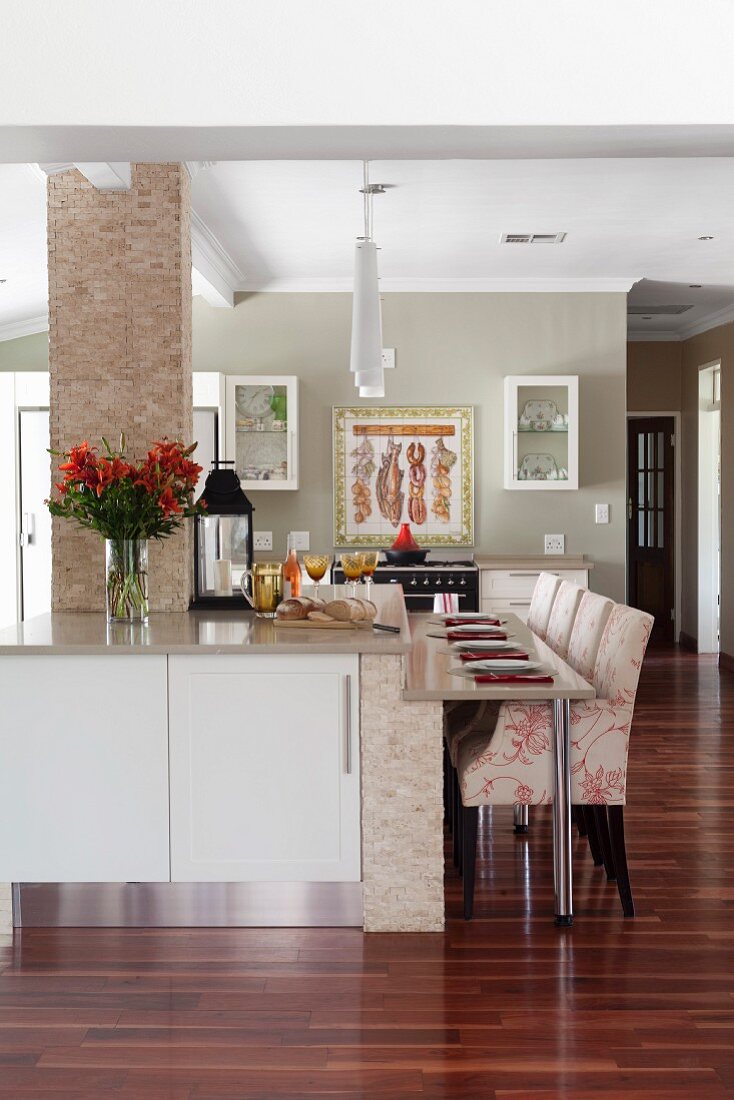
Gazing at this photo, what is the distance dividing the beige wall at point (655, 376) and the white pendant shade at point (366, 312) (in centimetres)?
557

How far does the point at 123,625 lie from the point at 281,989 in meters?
1.22

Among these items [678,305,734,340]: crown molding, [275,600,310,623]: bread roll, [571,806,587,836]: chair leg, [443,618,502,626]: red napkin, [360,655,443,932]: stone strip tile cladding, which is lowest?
[571,806,587,836]: chair leg

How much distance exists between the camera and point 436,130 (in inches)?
87.4

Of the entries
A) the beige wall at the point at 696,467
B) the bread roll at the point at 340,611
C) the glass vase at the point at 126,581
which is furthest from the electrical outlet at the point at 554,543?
the glass vase at the point at 126,581

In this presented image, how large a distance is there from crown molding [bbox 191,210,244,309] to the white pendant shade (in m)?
1.03

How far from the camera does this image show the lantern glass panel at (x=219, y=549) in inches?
154

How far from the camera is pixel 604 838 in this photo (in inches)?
143

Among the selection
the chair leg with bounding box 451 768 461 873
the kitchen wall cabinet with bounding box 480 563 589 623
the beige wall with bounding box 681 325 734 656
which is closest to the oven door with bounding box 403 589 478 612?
the kitchen wall cabinet with bounding box 480 563 589 623

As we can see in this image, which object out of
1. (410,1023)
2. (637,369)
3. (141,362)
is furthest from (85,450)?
(637,369)

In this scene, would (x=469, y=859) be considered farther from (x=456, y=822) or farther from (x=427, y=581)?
(x=427, y=581)

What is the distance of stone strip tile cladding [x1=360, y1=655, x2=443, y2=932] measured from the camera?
3189 mm

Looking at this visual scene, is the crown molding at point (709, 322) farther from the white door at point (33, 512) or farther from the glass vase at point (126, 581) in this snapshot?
the glass vase at point (126, 581)

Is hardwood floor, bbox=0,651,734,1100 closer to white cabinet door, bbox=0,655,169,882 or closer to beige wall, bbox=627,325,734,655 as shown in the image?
white cabinet door, bbox=0,655,169,882
